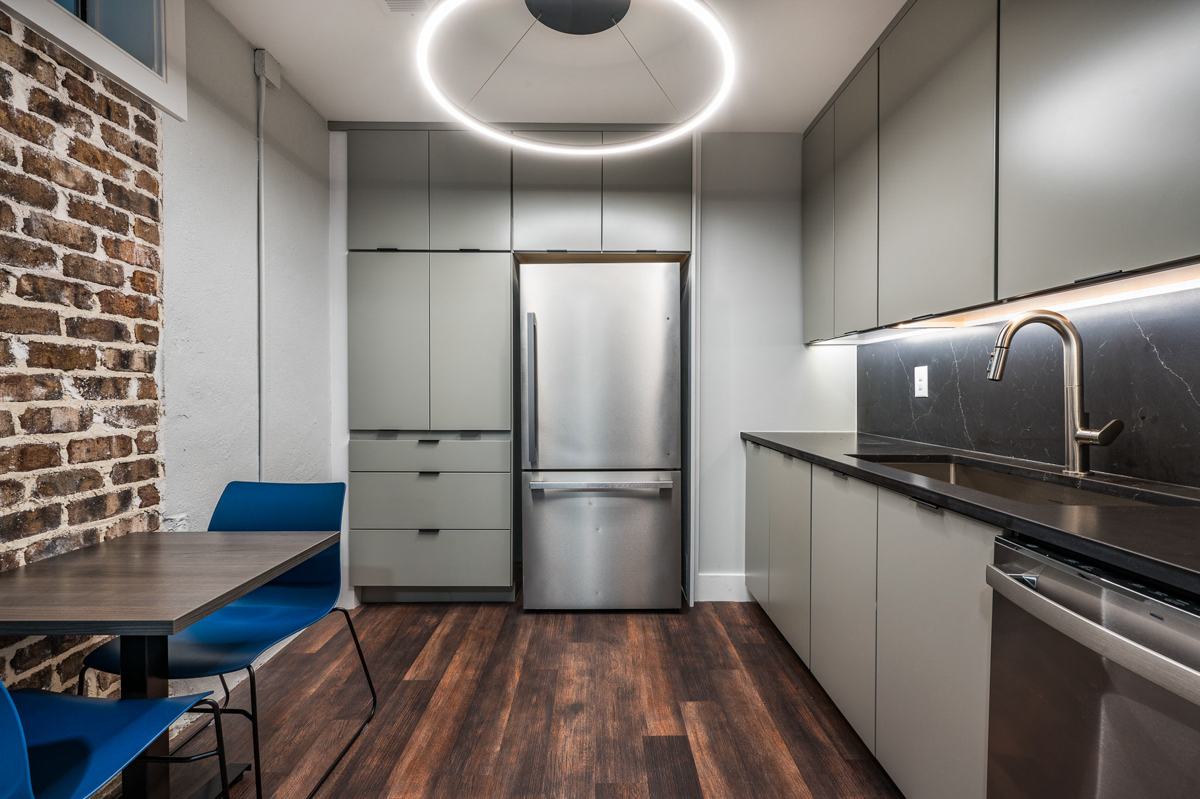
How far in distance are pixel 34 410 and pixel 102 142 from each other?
772mm

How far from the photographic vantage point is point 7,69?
4.26 feet

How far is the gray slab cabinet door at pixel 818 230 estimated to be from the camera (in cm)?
260

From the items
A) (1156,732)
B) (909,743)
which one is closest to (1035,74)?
(1156,732)

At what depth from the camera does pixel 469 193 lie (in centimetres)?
286

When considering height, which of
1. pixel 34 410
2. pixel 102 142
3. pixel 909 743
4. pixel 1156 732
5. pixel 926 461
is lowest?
pixel 909 743

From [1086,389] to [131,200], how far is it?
279cm

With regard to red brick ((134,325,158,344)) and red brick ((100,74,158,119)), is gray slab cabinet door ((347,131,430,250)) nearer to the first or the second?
red brick ((100,74,158,119))

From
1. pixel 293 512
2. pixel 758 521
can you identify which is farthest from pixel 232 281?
pixel 758 521

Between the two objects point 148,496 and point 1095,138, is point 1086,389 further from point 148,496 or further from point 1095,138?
point 148,496

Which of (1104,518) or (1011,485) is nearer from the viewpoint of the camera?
(1104,518)

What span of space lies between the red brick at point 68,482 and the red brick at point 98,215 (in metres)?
0.68

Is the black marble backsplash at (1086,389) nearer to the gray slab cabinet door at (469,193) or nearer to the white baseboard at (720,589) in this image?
the white baseboard at (720,589)

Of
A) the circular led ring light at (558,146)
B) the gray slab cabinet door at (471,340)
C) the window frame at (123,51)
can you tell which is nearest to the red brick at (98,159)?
the window frame at (123,51)

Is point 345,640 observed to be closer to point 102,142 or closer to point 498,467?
point 498,467
